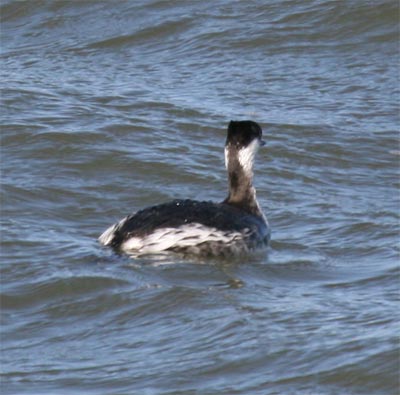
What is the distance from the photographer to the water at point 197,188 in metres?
7.43

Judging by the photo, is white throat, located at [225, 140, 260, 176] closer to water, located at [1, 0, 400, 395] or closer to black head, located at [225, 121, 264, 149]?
black head, located at [225, 121, 264, 149]

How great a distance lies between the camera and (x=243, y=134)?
34.8 ft

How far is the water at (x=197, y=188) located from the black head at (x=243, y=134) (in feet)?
2.40

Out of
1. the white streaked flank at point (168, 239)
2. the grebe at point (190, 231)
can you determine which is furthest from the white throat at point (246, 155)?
the white streaked flank at point (168, 239)

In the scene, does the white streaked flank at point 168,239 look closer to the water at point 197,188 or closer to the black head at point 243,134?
the water at point 197,188

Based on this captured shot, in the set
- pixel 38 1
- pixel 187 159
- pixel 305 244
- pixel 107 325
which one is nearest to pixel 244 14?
pixel 38 1

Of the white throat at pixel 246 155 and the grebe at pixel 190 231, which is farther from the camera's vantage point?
the white throat at pixel 246 155

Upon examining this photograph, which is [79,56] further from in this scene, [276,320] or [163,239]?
[276,320]

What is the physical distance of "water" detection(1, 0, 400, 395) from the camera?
24.4 ft

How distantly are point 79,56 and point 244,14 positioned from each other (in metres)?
2.06

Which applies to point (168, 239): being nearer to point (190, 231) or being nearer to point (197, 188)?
point (190, 231)

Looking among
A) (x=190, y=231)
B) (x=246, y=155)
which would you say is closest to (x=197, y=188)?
(x=246, y=155)

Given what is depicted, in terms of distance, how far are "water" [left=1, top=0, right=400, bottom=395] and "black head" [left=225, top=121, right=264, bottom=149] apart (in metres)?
0.73

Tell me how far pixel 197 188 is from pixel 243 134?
1205mm
